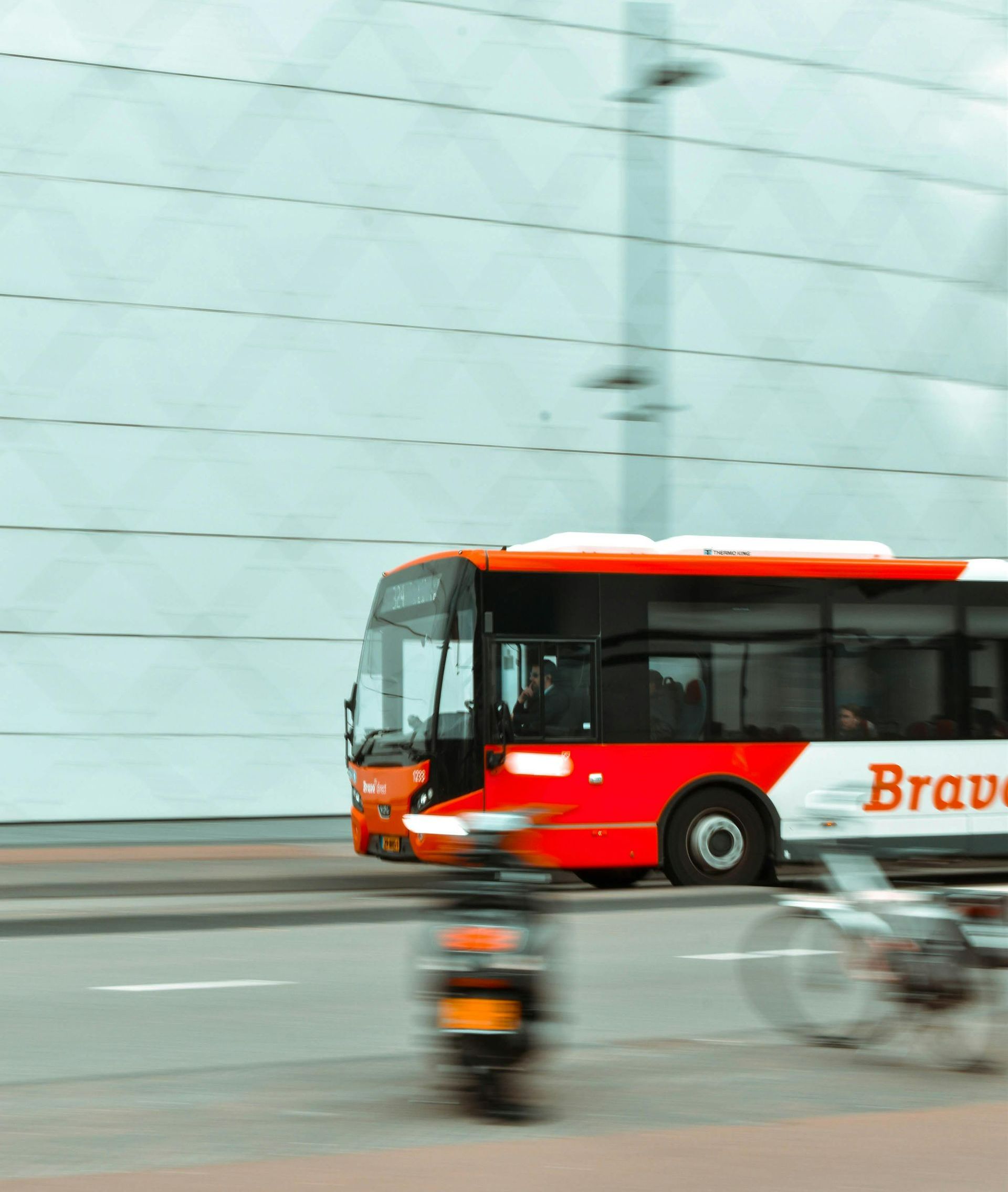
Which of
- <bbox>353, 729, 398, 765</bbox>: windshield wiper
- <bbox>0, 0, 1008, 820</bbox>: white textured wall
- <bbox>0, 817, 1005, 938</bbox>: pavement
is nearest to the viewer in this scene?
<bbox>0, 817, 1005, 938</bbox>: pavement

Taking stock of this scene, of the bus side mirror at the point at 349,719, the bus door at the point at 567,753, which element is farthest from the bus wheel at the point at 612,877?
the bus side mirror at the point at 349,719

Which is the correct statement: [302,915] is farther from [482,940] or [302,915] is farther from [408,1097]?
[482,940]

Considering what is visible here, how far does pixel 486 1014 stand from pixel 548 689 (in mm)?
8628

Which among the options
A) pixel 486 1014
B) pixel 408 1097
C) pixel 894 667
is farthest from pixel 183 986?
pixel 894 667

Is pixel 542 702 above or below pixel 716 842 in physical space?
above

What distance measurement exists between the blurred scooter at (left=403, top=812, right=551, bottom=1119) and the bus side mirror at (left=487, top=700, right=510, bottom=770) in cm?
804

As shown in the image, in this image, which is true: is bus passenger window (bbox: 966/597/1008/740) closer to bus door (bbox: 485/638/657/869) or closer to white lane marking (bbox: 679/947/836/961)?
bus door (bbox: 485/638/657/869)

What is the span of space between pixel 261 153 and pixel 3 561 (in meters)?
5.93

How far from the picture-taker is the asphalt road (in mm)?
4738

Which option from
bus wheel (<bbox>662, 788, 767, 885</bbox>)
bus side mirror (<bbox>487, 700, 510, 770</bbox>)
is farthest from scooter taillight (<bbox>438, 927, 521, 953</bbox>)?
bus wheel (<bbox>662, 788, 767, 885</bbox>)

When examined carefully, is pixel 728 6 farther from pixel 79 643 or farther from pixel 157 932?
pixel 157 932

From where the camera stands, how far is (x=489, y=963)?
208 inches

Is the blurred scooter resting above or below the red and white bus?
below

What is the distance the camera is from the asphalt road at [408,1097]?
4.74 metres
